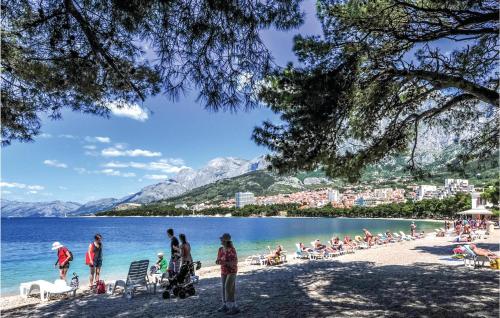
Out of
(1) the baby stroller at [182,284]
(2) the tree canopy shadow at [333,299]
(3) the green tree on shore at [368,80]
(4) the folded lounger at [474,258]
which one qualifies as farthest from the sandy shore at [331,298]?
(3) the green tree on shore at [368,80]

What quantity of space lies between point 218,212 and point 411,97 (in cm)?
15285

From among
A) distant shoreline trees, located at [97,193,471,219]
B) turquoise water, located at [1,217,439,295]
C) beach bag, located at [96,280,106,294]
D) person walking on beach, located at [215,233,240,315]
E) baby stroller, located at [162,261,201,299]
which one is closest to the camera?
person walking on beach, located at [215,233,240,315]

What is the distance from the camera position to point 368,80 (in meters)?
6.70

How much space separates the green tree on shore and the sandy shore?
286 cm

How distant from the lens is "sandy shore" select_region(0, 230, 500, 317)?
6691 mm

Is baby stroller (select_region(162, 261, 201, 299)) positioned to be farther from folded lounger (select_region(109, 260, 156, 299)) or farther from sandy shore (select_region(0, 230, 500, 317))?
folded lounger (select_region(109, 260, 156, 299))

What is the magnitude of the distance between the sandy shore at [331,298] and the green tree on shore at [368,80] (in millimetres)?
2858

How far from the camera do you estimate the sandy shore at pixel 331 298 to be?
6.69 meters

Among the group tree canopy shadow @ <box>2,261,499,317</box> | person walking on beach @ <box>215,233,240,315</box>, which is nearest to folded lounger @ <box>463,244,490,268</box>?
tree canopy shadow @ <box>2,261,499,317</box>

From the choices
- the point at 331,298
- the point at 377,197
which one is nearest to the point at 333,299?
the point at 331,298

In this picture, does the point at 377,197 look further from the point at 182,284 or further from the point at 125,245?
the point at 182,284

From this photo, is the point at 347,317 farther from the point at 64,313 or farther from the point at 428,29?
the point at 64,313

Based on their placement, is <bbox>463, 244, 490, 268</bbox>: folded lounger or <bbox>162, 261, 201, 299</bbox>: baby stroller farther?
<bbox>463, 244, 490, 268</bbox>: folded lounger

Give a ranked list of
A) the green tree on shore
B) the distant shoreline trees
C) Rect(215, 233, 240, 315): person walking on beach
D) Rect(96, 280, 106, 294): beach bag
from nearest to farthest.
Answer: the green tree on shore → Rect(215, 233, 240, 315): person walking on beach → Rect(96, 280, 106, 294): beach bag → the distant shoreline trees
